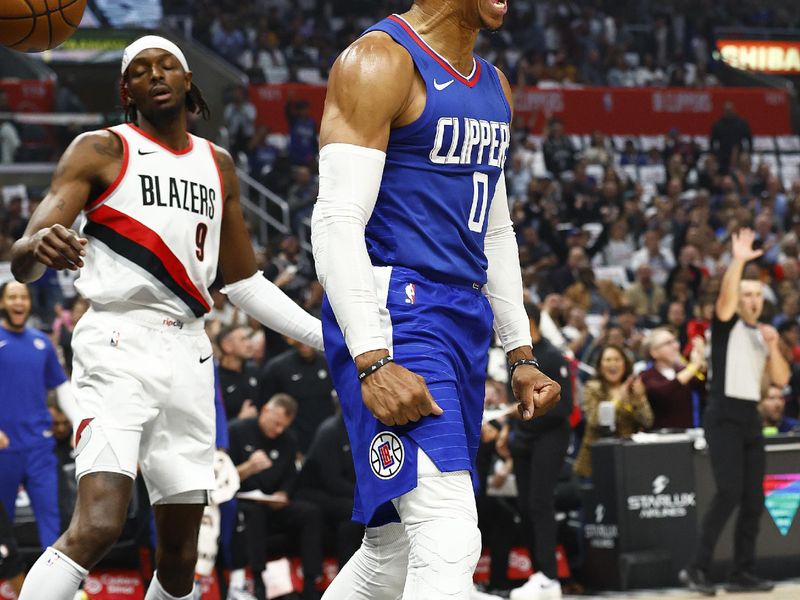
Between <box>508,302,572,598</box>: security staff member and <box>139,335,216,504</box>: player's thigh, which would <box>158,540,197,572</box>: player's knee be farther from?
<box>508,302,572,598</box>: security staff member

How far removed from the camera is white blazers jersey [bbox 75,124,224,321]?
486cm

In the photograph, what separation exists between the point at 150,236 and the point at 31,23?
88 centimetres

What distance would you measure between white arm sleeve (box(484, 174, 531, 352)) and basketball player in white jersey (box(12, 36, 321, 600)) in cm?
104

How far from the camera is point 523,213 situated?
1872 cm

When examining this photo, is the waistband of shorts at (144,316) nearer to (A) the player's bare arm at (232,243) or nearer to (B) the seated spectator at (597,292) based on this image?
(A) the player's bare arm at (232,243)

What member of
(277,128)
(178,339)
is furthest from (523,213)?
(178,339)

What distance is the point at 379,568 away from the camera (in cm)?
378

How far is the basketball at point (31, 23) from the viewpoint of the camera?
4.91 m

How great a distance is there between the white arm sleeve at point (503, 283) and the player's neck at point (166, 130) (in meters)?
1.50

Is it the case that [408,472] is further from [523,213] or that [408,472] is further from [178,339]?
[523,213]

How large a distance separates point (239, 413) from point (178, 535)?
17.5 feet

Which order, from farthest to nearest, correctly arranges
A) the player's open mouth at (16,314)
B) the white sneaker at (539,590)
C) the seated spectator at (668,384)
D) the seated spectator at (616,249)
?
1. the seated spectator at (616,249)
2. the seated spectator at (668,384)
3. the white sneaker at (539,590)
4. the player's open mouth at (16,314)

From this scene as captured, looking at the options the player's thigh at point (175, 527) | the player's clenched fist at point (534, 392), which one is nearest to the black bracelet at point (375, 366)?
the player's clenched fist at point (534, 392)

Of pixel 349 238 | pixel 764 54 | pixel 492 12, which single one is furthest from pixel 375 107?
pixel 764 54
